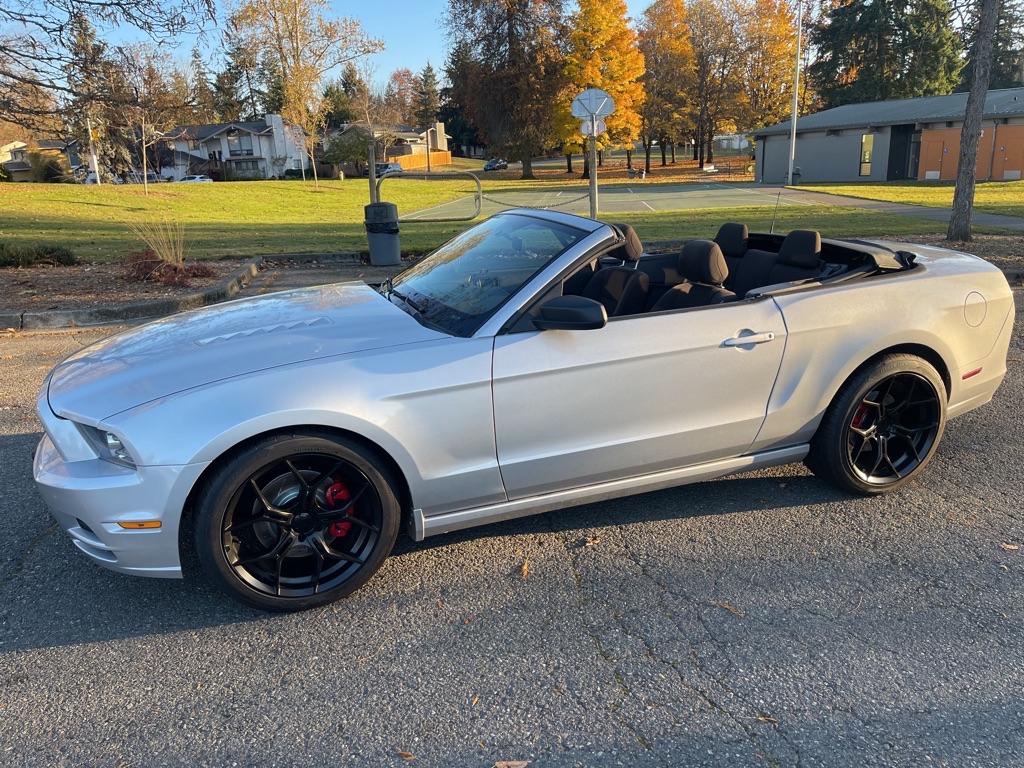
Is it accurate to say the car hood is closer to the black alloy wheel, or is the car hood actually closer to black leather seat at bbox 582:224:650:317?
black leather seat at bbox 582:224:650:317

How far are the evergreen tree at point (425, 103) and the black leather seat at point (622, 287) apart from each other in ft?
313

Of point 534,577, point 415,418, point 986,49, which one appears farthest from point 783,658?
point 986,49

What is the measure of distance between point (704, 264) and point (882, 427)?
125 centimetres

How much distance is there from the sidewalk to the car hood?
15.5 m

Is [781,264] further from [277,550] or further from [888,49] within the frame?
[888,49]

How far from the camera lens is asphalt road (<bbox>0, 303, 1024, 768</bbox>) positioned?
2.27 meters

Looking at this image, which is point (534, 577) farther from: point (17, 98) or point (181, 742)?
point (17, 98)

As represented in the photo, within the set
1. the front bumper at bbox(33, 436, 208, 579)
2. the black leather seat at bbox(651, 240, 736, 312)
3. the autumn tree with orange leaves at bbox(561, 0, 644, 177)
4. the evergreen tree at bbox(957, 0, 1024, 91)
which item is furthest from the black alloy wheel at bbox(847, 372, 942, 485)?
the evergreen tree at bbox(957, 0, 1024, 91)

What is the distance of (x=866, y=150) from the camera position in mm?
41062

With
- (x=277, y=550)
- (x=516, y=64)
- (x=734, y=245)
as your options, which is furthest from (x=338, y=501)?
(x=516, y=64)

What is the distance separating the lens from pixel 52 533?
141 inches

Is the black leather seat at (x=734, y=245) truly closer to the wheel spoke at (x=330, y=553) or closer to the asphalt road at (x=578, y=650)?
the asphalt road at (x=578, y=650)

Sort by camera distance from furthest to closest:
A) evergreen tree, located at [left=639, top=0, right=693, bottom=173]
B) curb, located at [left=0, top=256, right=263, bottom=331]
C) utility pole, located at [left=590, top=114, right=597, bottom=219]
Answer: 1. evergreen tree, located at [left=639, top=0, right=693, bottom=173]
2. utility pole, located at [left=590, top=114, right=597, bottom=219]
3. curb, located at [left=0, top=256, right=263, bottom=331]

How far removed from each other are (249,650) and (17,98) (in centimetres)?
1183
